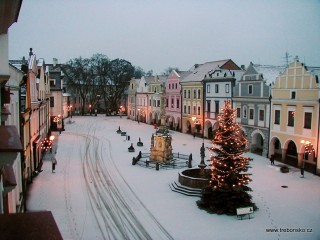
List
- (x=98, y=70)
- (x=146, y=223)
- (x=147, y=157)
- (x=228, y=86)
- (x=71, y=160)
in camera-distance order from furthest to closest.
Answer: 1. (x=98, y=70)
2. (x=228, y=86)
3. (x=147, y=157)
4. (x=71, y=160)
5. (x=146, y=223)

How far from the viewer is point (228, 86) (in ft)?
129

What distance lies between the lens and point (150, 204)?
18250mm

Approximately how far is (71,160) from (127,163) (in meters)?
5.01

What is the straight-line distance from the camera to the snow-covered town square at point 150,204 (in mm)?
14688

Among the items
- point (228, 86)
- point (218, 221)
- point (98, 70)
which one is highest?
point (98, 70)

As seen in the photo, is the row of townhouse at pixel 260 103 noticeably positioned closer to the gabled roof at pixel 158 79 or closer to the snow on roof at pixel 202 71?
the snow on roof at pixel 202 71

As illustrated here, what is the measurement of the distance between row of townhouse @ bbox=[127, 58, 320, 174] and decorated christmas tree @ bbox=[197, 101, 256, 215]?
1019cm

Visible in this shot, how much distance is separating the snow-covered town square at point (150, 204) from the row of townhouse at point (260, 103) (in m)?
2.68

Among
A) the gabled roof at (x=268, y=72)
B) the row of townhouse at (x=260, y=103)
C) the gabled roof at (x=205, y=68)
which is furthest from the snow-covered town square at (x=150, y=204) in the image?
the gabled roof at (x=205, y=68)

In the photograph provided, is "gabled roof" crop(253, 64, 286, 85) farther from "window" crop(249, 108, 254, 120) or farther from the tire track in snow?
the tire track in snow

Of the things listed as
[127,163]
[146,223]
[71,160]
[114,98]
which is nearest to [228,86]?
[127,163]

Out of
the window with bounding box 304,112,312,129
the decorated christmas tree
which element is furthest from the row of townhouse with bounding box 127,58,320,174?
the decorated christmas tree

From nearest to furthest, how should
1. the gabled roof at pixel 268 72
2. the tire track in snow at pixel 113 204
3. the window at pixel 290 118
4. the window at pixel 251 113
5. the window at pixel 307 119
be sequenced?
the tire track in snow at pixel 113 204, the window at pixel 307 119, the window at pixel 290 118, the gabled roof at pixel 268 72, the window at pixel 251 113

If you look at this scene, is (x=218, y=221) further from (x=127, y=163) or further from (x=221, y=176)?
(x=127, y=163)
